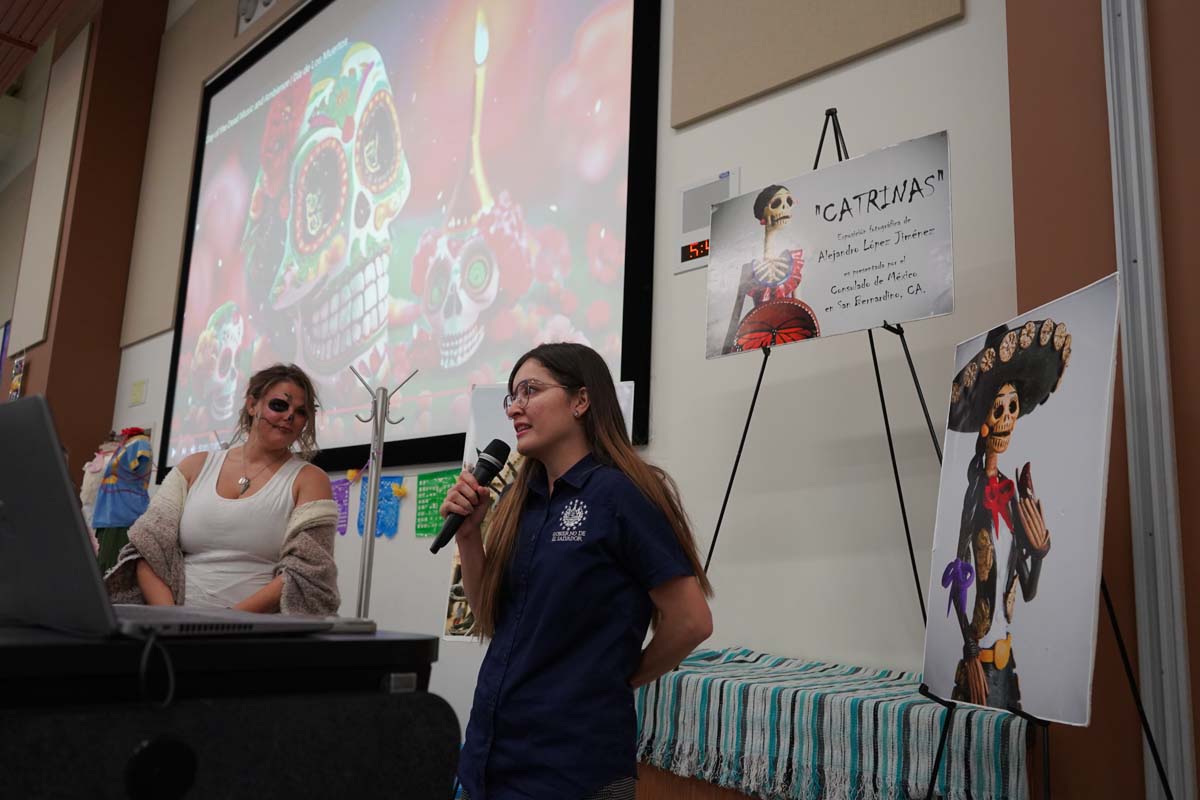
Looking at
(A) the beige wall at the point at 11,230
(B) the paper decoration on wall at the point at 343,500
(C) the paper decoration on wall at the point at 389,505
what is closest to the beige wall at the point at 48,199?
(A) the beige wall at the point at 11,230

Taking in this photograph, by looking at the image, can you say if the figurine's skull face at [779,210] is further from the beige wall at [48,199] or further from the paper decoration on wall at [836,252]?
the beige wall at [48,199]

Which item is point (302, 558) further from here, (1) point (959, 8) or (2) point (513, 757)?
(1) point (959, 8)

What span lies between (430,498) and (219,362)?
2022mm

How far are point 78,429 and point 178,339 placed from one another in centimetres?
109

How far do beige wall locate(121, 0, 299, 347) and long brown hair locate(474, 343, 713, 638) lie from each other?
4.34 metres

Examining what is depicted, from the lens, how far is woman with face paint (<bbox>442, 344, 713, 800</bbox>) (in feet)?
4.49

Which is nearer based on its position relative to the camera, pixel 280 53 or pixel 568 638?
pixel 568 638

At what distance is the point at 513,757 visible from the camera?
4.51ft

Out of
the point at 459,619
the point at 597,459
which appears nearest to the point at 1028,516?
the point at 597,459

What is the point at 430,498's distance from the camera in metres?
3.42

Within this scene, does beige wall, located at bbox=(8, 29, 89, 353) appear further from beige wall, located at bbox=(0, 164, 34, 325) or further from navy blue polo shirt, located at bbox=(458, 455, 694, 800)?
navy blue polo shirt, located at bbox=(458, 455, 694, 800)

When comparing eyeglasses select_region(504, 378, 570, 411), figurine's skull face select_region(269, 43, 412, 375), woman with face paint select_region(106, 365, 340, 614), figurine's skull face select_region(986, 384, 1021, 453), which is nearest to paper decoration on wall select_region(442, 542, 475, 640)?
woman with face paint select_region(106, 365, 340, 614)

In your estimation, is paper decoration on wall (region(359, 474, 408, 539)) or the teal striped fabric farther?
paper decoration on wall (region(359, 474, 408, 539))

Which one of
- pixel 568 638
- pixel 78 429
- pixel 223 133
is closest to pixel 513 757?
pixel 568 638
